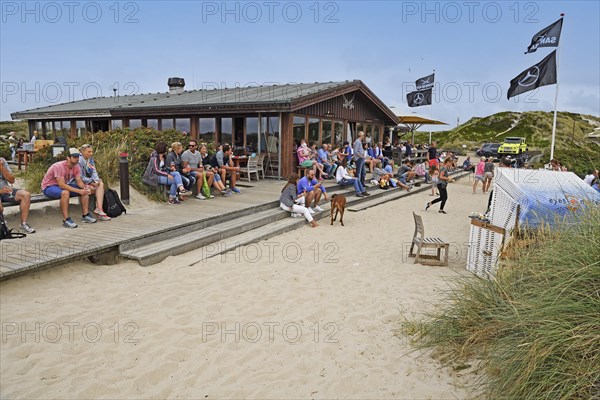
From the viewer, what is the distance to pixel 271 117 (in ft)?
46.3

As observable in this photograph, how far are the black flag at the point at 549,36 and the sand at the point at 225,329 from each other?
11.2 metres

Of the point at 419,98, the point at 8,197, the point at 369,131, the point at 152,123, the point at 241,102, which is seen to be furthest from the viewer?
the point at 419,98

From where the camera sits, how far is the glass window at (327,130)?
15940 mm

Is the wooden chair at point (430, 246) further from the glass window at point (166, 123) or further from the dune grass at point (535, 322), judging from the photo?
the glass window at point (166, 123)

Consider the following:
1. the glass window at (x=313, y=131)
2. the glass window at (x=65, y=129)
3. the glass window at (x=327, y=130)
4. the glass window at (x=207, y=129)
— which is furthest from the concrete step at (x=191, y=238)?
the glass window at (x=65, y=129)

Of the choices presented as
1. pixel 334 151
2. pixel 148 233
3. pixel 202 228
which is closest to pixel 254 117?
pixel 334 151

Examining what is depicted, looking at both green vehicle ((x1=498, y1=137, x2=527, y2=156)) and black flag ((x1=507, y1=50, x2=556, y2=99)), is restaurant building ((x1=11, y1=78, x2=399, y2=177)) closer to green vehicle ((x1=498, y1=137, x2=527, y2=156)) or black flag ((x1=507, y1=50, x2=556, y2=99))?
black flag ((x1=507, y1=50, x2=556, y2=99))

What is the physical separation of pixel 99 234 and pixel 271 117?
8565mm

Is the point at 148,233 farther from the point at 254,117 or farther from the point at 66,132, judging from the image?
the point at 66,132

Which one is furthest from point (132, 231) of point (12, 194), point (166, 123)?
point (166, 123)

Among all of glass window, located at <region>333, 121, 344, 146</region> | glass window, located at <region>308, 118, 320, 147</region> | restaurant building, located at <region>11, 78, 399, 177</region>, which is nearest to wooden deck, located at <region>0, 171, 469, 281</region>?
restaurant building, located at <region>11, 78, 399, 177</region>

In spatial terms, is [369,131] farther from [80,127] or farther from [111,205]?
[80,127]

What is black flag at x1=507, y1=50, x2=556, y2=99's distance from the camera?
1378 centimetres

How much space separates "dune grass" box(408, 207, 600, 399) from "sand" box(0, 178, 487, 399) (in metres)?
0.30
